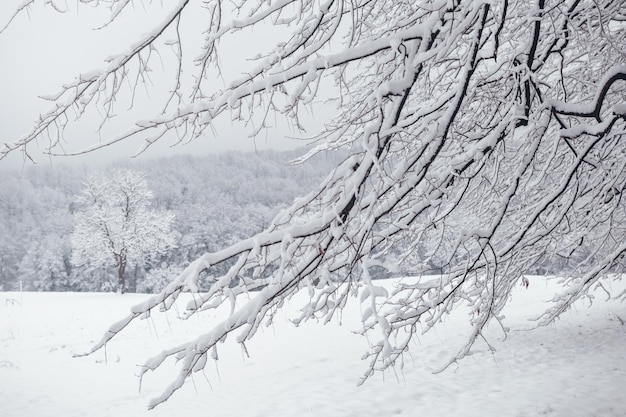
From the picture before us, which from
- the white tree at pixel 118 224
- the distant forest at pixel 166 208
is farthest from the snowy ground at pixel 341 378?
the white tree at pixel 118 224

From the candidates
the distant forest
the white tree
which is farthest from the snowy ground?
the white tree

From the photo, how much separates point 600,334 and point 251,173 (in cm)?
9455

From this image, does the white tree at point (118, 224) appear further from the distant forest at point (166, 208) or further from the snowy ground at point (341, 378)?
the snowy ground at point (341, 378)

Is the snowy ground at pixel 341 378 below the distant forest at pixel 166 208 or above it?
below

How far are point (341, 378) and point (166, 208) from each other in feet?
238

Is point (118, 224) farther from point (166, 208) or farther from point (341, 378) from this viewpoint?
point (166, 208)

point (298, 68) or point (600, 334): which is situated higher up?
point (298, 68)

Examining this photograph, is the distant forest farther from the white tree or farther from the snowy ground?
the snowy ground

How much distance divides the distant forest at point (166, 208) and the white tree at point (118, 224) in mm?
2150

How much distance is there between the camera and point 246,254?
1.90m

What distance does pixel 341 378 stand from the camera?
6980 millimetres

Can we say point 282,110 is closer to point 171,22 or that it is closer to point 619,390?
point 171,22

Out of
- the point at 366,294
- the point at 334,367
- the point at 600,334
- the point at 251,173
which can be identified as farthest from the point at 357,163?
the point at 251,173

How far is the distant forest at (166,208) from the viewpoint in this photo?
49.8m
